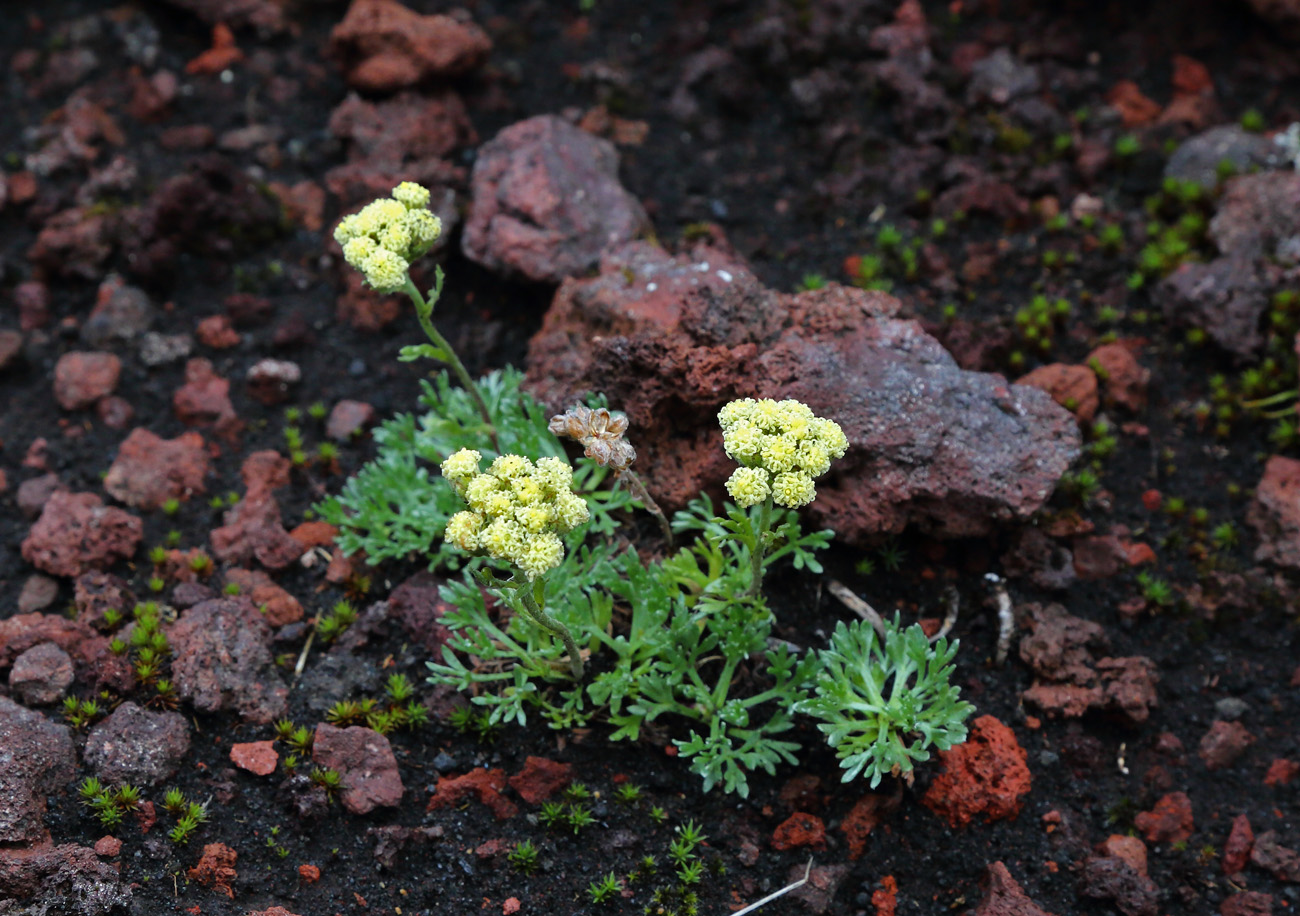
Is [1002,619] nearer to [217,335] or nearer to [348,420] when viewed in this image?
[348,420]

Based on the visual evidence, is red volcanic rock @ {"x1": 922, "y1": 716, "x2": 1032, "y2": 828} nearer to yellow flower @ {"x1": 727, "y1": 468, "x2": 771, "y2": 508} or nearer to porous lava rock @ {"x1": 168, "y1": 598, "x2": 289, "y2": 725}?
yellow flower @ {"x1": 727, "y1": 468, "x2": 771, "y2": 508}

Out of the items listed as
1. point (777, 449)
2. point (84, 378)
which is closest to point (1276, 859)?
point (777, 449)

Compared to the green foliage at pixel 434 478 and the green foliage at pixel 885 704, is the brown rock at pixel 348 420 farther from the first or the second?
the green foliage at pixel 885 704

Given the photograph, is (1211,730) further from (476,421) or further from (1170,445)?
(476,421)

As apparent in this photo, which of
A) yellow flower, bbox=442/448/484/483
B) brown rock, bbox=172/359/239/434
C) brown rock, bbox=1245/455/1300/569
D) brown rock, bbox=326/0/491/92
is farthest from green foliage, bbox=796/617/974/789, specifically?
brown rock, bbox=326/0/491/92

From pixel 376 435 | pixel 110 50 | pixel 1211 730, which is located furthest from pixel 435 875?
pixel 110 50

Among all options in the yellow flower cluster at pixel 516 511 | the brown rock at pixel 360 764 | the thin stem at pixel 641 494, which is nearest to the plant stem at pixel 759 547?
the thin stem at pixel 641 494
